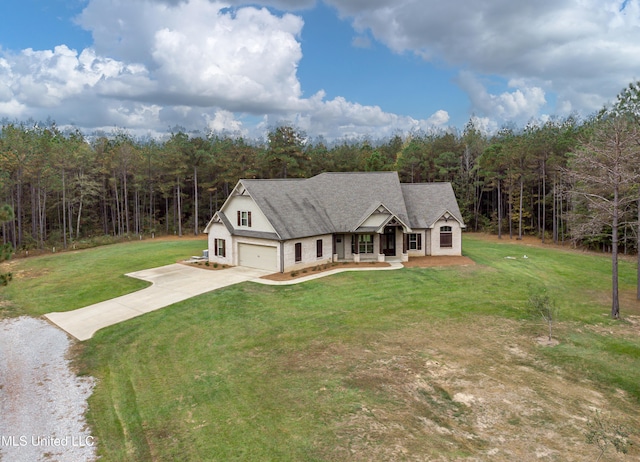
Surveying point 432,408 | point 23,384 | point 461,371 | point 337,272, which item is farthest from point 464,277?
point 23,384

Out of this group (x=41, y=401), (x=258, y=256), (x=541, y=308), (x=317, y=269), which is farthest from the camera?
(x=258, y=256)

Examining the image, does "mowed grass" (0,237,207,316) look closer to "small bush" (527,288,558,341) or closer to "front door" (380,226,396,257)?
"front door" (380,226,396,257)

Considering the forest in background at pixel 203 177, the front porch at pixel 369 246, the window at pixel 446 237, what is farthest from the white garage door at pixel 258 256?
the forest in background at pixel 203 177

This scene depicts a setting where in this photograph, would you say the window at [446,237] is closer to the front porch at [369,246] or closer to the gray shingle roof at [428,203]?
the gray shingle roof at [428,203]

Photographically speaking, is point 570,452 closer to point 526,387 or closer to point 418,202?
point 526,387

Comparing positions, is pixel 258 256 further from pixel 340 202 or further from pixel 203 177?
pixel 203 177

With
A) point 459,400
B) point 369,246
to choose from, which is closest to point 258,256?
point 369,246

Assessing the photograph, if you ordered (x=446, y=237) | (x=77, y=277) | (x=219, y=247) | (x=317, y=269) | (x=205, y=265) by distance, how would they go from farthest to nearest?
(x=446, y=237) < (x=219, y=247) < (x=205, y=265) < (x=317, y=269) < (x=77, y=277)
